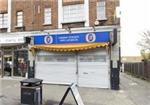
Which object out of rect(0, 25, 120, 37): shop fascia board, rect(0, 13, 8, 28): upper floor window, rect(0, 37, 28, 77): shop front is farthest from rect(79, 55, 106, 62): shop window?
rect(0, 13, 8, 28): upper floor window

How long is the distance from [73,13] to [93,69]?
172 inches

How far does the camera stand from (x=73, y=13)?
72.1 ft

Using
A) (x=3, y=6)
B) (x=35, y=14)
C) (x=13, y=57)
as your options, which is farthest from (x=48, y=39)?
(x=3, y=6)

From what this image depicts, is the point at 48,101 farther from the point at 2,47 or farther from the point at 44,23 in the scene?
the point at 2,47

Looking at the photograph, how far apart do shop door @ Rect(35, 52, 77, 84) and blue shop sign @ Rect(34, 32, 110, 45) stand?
0.94 metres

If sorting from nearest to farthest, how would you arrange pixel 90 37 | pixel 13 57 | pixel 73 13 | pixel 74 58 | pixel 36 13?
pixel 90 37 < pixel 74 58 < pixel 73 13 < pixel 36 13 < pixel 13 57

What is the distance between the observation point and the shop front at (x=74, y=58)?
20062mm

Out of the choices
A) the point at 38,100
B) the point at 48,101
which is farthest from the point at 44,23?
the point at 38,100

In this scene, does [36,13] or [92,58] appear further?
[36,13]

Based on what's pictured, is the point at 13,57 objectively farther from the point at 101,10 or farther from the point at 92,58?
the point at 101,10

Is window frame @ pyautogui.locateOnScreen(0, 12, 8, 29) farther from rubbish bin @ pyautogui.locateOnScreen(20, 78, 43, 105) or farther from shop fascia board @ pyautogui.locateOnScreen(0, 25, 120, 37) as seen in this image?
rubbish bin @ pyautogui.locateOnScreen(20, 78, 43, 105)

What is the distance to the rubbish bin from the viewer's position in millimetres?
12617

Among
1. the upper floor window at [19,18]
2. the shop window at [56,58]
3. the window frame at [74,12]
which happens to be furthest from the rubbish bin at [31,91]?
the upper floor window at [19,18]

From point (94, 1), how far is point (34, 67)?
259 inches
